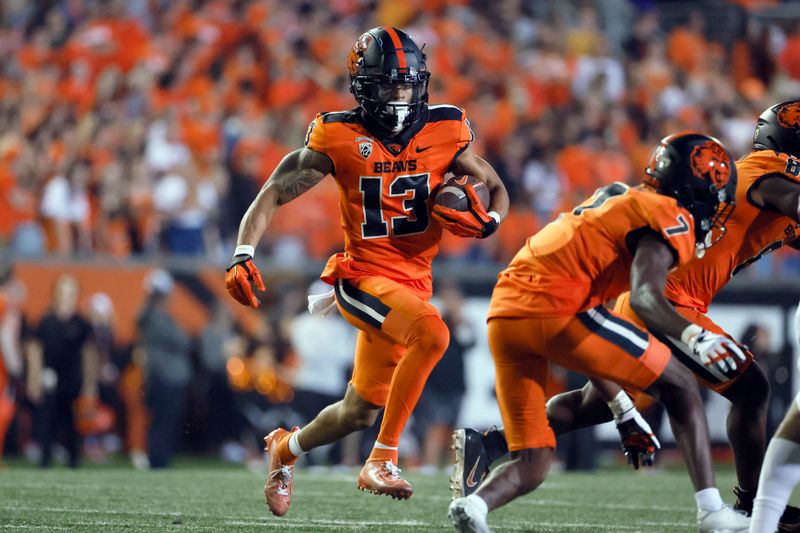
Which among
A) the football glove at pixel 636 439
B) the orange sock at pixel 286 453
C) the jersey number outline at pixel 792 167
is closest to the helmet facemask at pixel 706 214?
the football glove at pixel 636 439

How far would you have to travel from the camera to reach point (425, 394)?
10.7 m

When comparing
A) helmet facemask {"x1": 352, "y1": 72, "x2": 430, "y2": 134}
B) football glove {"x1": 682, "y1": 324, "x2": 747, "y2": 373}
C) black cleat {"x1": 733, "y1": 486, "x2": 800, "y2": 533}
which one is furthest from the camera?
helmet facemask {"x1": 352, "y1": 72, "x2": 430, "y2": 134}

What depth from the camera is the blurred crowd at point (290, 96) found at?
11.5 metres

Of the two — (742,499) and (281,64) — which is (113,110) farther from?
(742,499)

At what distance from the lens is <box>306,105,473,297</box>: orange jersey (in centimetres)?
576

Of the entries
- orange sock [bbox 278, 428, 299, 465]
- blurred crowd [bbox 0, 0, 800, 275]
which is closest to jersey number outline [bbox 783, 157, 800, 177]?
orange sock [bbox 278, 428, 299, 465]

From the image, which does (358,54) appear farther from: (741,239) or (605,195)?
(741,239)

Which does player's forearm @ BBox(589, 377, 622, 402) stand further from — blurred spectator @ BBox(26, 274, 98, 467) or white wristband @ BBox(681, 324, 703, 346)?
blurred spectator @ BBox(26, 274, 98, 467)

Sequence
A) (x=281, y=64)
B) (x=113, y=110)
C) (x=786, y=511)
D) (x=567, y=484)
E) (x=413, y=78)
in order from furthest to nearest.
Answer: (x=281, y=64), (x=113, y=110), (x=567, y=484), (x=413, y=78), (x=786, y=511)

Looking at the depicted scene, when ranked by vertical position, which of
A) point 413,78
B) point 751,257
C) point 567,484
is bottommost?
point 567,484

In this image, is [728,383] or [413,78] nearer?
[728,383]

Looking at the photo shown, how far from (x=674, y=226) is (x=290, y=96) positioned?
9.25m

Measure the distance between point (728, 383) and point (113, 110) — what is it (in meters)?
8.66

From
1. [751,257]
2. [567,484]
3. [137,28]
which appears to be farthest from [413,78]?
[137,28]
